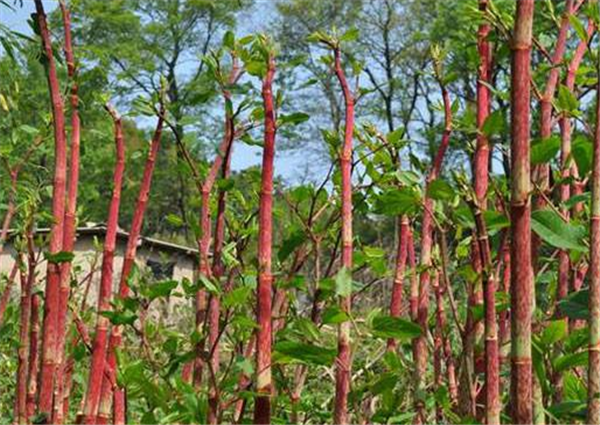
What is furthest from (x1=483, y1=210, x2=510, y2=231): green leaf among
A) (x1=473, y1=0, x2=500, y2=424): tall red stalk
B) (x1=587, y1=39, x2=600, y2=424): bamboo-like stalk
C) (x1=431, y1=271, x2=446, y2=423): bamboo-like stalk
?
(x1=431, y1=271, x2=446, y2=423): bamboo-like stalk

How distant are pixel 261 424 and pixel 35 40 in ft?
2.08

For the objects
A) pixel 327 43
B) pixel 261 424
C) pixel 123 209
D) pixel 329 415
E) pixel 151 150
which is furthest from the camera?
pixel 123 209

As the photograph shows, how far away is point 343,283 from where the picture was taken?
96 cm

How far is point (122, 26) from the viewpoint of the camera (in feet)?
107

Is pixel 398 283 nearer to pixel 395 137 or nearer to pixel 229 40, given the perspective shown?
pixel 395 137

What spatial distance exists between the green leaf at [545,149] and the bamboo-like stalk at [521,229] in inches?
8.9

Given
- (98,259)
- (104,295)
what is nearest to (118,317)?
(104,295)

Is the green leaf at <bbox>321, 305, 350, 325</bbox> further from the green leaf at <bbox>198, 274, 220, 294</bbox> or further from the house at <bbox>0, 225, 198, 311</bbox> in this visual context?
the house at <bbox>0, 225, 198, 311</bbox>

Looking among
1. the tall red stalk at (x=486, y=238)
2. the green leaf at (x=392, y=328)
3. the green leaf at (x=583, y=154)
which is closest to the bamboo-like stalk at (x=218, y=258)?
the green leaf at (x=392, y=328)

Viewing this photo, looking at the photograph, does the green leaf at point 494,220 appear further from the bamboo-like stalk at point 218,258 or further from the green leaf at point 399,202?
the bamboo-like stalk at point 218,258

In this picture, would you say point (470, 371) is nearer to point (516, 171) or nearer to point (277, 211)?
point (516, 171)

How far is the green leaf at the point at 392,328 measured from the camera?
95 cm

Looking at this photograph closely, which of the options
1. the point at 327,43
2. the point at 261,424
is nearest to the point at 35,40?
the point at 327,43

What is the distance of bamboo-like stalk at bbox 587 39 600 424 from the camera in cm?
73
